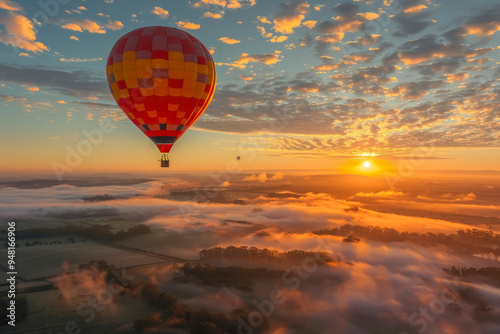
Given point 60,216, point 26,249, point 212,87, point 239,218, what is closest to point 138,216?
point 60,216

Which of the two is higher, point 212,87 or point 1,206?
point 212,87

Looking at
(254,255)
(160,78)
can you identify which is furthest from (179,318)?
(254,255)

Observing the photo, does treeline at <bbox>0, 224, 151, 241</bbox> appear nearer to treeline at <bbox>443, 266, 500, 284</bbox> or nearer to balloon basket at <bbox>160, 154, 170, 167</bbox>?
balloon basket at <bbox>160, 154, 170, 167</bbox>

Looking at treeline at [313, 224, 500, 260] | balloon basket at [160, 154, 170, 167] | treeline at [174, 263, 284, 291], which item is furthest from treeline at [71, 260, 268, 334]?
treeline at [313, 224, 500, 260]

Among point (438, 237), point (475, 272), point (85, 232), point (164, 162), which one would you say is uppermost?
point (164, 162)

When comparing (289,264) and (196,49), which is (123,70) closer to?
(196,49)

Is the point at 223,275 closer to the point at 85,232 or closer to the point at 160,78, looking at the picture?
the point at 160,78
